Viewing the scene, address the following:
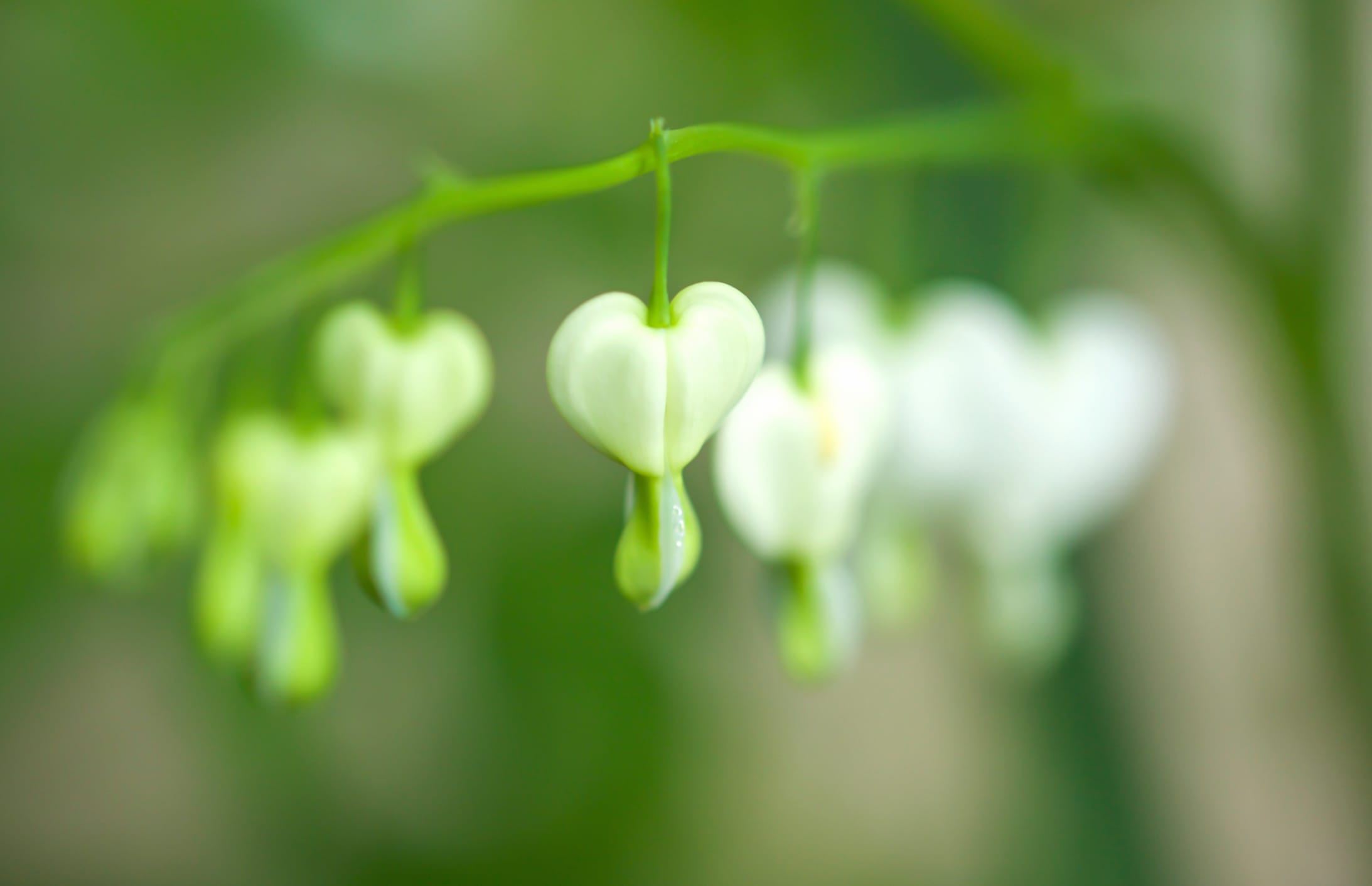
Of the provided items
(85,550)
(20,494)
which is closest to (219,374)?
(20,494)

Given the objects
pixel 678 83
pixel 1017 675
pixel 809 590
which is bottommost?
pixel 1017 675

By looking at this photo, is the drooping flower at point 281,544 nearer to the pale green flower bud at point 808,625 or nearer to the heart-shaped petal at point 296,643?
the heart-shaped petal at point 296,643

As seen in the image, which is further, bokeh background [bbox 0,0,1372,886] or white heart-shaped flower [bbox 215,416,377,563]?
bokeh background [bbox 0,0,1372,886]

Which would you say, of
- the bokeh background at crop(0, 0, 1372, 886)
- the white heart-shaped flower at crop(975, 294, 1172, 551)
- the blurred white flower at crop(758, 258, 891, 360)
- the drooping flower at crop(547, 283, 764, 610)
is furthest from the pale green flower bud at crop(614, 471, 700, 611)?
the bokeh background at crop(0, 0, 1372, 886)

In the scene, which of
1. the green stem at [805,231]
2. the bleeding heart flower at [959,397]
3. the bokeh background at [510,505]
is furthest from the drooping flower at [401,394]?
the bokeh background at [510,505]

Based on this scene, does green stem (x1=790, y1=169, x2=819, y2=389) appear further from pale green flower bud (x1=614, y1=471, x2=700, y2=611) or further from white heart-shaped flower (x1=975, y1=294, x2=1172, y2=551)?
white heart-shaped flower (x1=975, y1=294, x2=1172, y2=551)

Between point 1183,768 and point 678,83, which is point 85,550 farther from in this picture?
point 1183,768

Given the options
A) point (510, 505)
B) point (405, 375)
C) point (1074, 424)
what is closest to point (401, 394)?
point (405, 375)

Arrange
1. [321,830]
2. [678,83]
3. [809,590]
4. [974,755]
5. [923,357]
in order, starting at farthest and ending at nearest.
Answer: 1. [974,755]
2. [678,83]
3. [321,830]
4. [923,357]
5. [809,590]
